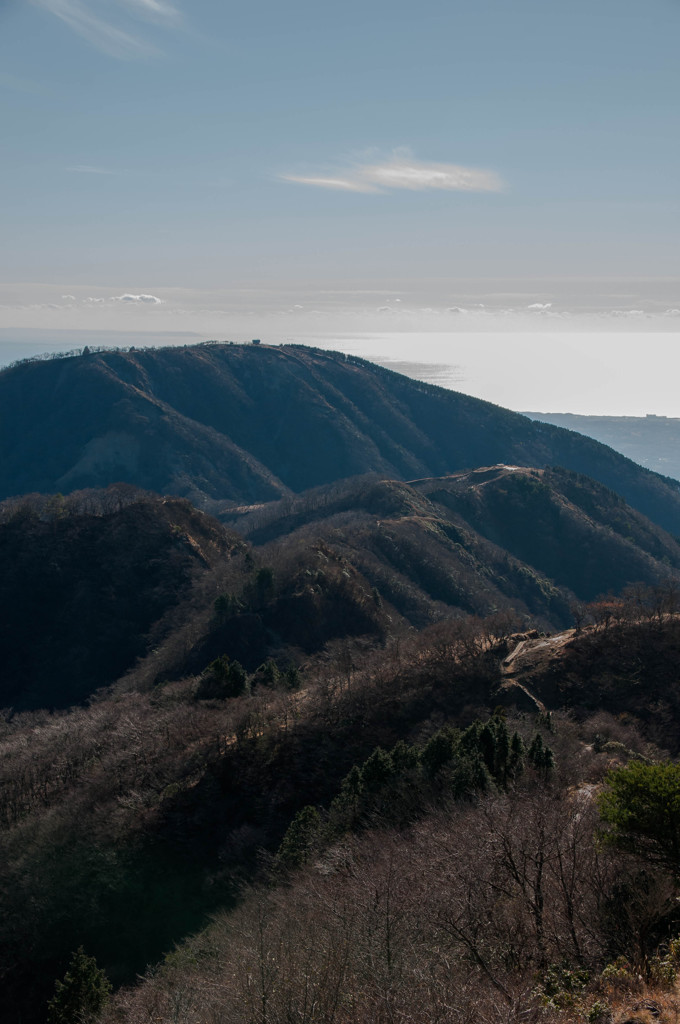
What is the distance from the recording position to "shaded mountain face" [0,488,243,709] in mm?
126188

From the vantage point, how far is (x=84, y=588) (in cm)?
14075

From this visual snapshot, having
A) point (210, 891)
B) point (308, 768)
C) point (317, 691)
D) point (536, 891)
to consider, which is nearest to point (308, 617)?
point (317, 691)

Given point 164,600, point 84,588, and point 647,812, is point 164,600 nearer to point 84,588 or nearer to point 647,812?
point 84,588

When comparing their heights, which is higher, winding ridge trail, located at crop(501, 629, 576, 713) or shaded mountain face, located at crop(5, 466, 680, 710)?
winding ridge trail, located at crop(501, 629, 576, 713)

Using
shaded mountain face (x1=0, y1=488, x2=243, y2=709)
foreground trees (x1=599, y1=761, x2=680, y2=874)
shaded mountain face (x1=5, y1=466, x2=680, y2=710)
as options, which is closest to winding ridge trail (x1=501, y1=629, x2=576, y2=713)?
shaded mountain face (x1=5, y1=466, x2=680, y2=710)

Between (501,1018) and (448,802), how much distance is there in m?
22.8

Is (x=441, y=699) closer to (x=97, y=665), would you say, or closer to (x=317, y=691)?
(x=317, y=691)

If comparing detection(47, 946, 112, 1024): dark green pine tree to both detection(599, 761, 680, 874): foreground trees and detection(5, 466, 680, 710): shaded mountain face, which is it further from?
detection(5, 466, 680, 710): shaded mountain face

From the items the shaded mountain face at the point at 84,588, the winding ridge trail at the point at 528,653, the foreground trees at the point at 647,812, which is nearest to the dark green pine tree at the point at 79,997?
the foreground trees at the point at 647,812

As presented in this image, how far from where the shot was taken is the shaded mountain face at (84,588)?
12619 cm

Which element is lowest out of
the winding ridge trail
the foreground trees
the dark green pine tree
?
the dark green pine tree

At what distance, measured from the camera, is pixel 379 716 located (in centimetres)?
6744

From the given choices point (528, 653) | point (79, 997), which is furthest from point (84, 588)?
point (79, 997)

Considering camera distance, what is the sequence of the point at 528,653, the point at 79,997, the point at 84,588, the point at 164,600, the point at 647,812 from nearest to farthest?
1. the point at 647,812
2. the point at 79,997
3. the point at 528,653
4. the point at 164,600
5. the point at 84,588
